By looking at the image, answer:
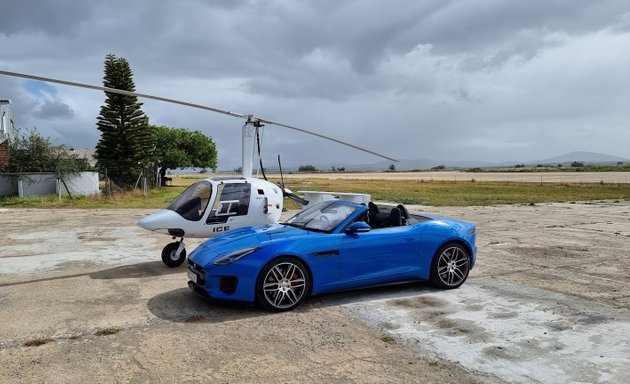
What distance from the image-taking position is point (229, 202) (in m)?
8.64

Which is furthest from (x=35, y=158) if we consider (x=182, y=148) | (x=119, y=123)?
(x=182, y=148)

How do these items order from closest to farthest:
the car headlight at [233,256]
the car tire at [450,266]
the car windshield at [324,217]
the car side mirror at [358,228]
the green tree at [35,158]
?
the car headlight at [233,256]
the car side mirror at [358,228]
the car windshield at [324,217]
the car tire at [450,266]
the green tree at [35,158]

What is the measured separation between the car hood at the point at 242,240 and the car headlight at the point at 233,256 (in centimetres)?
7

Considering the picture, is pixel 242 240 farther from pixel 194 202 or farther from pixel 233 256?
pixel 194 202

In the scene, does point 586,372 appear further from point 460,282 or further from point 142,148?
point 142,148

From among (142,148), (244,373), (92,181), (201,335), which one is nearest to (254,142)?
(201,335)

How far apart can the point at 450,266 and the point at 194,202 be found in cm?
440

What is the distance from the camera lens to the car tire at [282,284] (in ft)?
18.9

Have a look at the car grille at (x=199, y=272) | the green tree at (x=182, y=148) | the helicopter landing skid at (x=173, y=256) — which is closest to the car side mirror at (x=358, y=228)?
the car grille at (x=199, y=272)

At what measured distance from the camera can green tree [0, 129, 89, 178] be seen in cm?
2689

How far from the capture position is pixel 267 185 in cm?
925

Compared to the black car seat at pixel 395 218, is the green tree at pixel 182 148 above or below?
above

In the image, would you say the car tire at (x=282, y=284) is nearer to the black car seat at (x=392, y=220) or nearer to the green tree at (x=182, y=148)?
the black car seat at (x=392, y=220)

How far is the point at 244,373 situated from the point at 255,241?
2145 mm
